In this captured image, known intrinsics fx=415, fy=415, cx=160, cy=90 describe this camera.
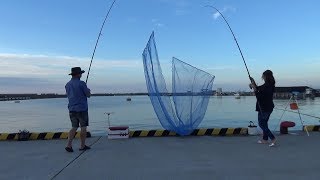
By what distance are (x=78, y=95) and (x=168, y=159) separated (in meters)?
2.48

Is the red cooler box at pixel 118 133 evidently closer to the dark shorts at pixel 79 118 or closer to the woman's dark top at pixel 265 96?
the dark shorts at pixel 79 118

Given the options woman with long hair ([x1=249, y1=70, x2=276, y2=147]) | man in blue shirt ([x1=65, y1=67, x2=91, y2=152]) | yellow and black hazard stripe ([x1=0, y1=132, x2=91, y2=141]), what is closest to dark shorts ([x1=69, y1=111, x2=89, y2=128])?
man in blue shirt ([x1=65, y1=67, x2=91, y2=152])

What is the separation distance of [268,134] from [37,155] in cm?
488

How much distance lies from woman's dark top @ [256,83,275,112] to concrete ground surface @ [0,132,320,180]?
0.87 m

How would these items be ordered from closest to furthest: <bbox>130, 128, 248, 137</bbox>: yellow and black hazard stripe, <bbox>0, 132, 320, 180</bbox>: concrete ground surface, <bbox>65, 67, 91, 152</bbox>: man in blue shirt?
<bbox>0, 132, 320, 180</bbox>: concrete ground surface, <bbox>65, 67, 91, 152</bbox>: man in blue shirt, <bbox>130, 128, 248, 137</bbox>: yellow and black hazard stripe

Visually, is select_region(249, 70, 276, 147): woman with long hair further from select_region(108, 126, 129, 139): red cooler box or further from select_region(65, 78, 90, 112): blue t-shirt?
select_region(65, 78, 90, 112): blue t-shirt

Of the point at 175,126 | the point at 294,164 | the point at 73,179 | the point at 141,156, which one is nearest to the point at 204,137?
the point at 175,126

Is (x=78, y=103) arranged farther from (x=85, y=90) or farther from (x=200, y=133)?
(x=200, y=133)

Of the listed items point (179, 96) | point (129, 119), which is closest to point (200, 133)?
point (179, 96)

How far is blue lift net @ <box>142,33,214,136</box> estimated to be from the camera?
10.9 m

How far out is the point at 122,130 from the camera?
10703 mm

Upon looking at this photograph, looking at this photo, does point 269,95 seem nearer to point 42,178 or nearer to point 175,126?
point 175,126

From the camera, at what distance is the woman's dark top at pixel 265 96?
9133 millimetres

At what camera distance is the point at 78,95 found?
8664 millimetres
